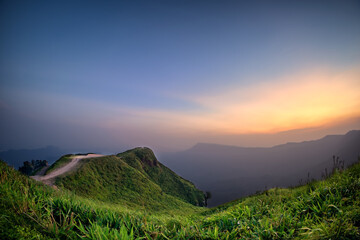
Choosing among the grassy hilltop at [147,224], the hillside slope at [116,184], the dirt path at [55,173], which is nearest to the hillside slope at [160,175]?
the hillside slope at [116,184]

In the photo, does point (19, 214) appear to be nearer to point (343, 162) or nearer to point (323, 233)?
point (323, 233)

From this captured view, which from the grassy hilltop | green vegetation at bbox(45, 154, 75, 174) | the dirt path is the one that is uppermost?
the grassy hilltop

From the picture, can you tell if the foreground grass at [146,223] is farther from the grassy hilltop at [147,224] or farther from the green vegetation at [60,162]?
the green vegetation at [60,162]

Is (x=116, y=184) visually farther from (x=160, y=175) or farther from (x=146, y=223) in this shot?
(x=146, y=223)

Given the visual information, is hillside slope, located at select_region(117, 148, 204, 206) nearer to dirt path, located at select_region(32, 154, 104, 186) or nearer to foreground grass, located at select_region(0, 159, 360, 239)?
dirt path, located at select_region(32, 154, 104, 186)

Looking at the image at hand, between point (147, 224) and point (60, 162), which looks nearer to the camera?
point (147, 224)

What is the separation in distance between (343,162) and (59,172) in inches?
1237

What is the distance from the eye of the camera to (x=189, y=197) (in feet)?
170

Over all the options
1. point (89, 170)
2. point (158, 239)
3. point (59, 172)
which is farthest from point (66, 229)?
point (89, 170)

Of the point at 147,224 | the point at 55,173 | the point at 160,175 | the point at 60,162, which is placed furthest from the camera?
the point at 160,175

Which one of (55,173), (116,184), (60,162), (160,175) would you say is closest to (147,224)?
(55,173)

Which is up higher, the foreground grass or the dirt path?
the foreground grass

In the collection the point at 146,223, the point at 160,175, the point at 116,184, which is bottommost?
the point at 160,175

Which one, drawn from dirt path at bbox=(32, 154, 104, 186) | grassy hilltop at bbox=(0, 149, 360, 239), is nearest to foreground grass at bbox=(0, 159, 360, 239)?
grassy hilltop at bbox=(0, 149, 360, 239)
